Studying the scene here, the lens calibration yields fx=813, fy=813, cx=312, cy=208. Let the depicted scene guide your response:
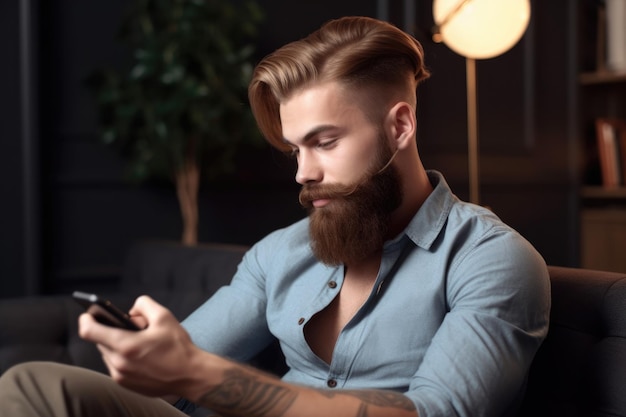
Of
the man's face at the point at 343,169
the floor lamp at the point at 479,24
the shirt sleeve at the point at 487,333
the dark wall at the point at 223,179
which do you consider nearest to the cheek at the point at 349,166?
the man's face at the point at 343,169

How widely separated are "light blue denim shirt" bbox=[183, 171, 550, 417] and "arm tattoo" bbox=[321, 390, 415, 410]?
0.04 feet

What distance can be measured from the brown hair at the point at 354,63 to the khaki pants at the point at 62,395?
60cm

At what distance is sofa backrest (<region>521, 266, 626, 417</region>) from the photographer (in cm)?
129

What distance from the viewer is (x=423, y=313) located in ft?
4.43

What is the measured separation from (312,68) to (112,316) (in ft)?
2.15

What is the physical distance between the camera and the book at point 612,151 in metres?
4.43

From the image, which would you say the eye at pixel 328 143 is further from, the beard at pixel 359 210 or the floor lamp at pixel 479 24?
the floor lamp at pixel 479 24

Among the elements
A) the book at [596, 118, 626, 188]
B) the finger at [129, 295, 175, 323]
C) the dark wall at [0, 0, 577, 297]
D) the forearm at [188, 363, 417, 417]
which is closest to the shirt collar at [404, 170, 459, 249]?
the forearm at [188, 363, 417, 417]

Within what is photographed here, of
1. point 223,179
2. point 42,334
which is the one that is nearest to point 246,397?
point 42,334

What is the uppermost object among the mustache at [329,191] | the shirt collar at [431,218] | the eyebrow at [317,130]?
the eyebrow at [317,130]

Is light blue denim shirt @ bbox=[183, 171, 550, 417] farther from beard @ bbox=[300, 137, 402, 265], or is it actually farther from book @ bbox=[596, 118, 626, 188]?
book @ bbox=[596, 118, 626, 188]

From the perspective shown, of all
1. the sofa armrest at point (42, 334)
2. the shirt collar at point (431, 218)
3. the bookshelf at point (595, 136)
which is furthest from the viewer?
the bookshelf at point (595, 136)

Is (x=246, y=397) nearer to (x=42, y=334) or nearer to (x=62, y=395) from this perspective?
(x=62, y=395)

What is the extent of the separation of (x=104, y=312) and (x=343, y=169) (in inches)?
22.3
